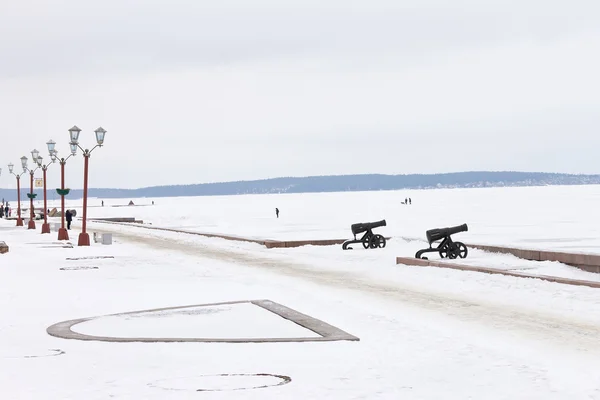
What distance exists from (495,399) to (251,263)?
54.4 feet

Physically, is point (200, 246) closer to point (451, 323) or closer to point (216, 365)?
point (451, 323)

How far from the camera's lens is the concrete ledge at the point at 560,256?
60.7 ft

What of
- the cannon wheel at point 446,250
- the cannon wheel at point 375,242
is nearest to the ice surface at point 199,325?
the cannon wheel at point 446,250

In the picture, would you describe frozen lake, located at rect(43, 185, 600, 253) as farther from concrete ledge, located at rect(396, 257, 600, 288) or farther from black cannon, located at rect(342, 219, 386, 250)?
concrete ledge, located at rect(396, 257, 600, 288)

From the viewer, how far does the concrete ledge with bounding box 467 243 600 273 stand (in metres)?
18.5

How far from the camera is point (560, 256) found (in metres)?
19.9

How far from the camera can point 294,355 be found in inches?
367

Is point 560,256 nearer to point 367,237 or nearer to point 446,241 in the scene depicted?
point 446,241

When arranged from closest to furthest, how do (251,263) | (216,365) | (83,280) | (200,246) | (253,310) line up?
(216,365) → (253,310) → (83,280) → (251,263) → (200,246)

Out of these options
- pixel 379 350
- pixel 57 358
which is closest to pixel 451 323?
pixel 379 350

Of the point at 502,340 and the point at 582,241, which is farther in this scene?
the point at 582,241

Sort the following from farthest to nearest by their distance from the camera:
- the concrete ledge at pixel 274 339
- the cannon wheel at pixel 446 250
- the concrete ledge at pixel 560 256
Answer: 1. the cannon wheel at pixel 446 250
2. the concrete ledge at pixel 560 256
3. the concrete ledge at pixel 274 339

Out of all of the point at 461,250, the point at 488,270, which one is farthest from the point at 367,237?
the point at 488,270

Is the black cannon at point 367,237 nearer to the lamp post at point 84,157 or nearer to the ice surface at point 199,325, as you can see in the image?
the lamp post at point 84,157
